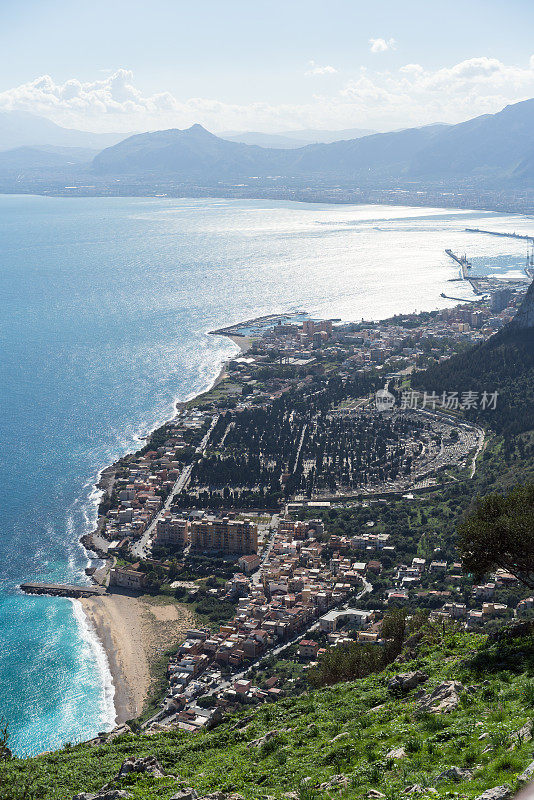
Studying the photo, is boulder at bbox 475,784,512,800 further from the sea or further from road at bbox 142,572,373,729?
the sea

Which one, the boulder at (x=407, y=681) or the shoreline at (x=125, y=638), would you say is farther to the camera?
the shoreline at (x=125, y=638)

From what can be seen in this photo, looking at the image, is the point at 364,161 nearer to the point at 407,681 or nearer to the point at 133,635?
the point at 133,635

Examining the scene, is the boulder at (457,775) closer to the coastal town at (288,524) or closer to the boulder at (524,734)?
the boulder at (524,734)

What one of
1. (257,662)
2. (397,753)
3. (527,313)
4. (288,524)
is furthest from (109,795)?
(527,313)

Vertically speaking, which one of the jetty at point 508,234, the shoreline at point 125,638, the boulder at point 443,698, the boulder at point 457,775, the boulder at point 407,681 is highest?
the jetty at point 508,234

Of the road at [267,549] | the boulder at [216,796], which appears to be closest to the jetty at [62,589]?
the road at [267,549]
